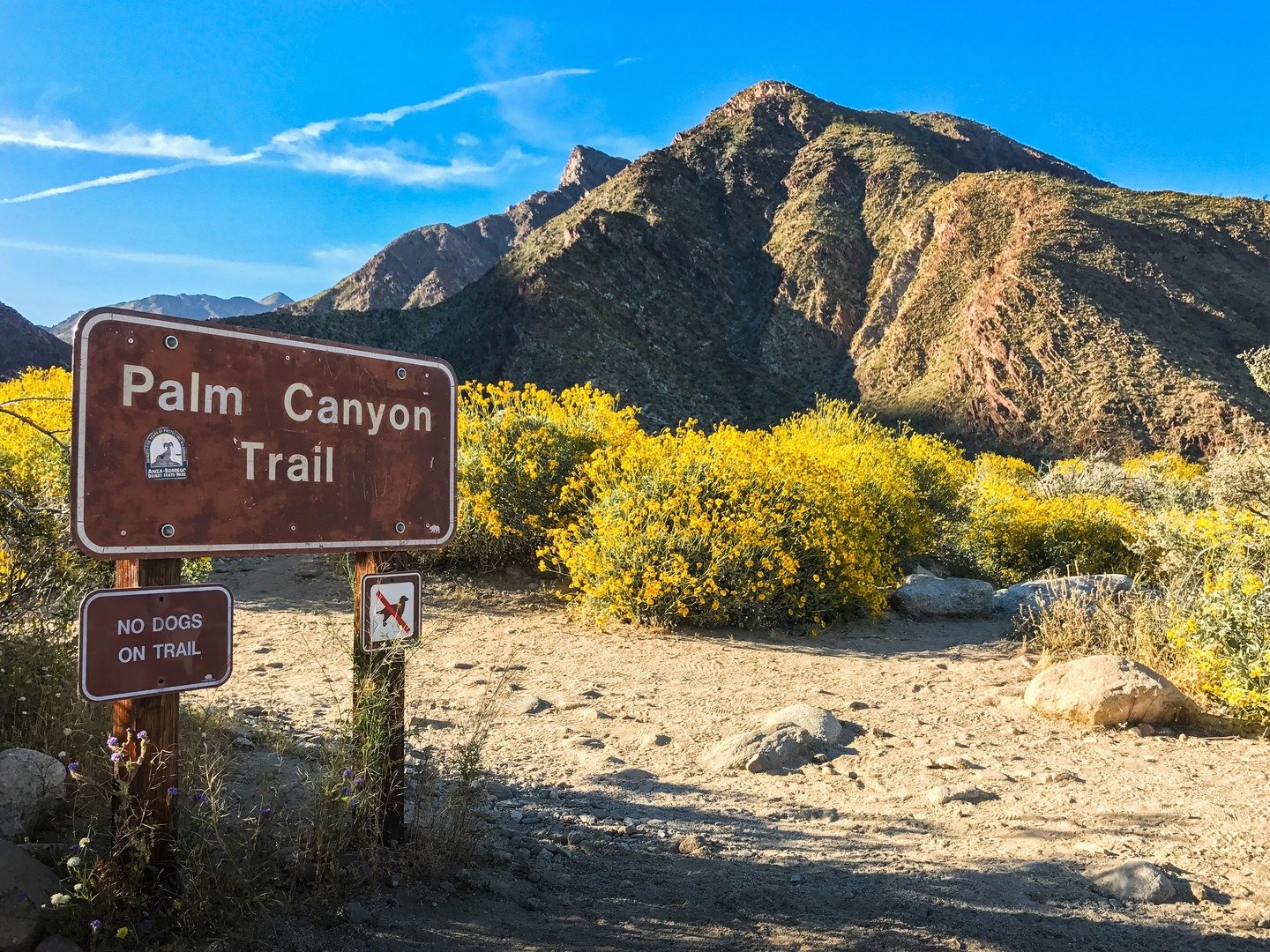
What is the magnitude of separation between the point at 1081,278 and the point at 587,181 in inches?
3471

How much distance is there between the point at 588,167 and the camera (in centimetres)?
12381

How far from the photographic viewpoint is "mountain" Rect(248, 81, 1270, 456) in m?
43.4

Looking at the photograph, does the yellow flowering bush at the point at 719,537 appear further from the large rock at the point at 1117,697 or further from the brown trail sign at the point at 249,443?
the brown trail sign at the point at 249,443

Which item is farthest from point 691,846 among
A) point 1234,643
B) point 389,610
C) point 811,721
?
point 1234,643

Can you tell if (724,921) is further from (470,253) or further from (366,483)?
(470,253)

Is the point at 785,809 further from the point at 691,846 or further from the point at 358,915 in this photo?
the point at 358,915

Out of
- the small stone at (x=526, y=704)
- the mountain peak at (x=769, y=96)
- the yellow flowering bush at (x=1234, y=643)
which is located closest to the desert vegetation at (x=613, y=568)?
the yellow flowering bush at (x=1234, y=643)

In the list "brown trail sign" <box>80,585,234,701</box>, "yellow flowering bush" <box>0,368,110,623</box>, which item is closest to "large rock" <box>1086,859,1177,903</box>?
"brown trail sign" <box>80,585,234,701</box>

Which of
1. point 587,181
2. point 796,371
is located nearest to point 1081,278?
point 796,371

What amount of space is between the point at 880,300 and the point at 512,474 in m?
55.6

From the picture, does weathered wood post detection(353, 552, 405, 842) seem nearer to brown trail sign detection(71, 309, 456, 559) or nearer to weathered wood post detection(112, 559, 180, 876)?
brown trail sign detection(71, 309, 456, 559)

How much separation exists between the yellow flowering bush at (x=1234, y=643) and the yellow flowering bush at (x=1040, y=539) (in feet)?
24.1

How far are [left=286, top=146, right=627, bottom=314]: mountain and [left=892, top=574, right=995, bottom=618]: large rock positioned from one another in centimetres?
10562

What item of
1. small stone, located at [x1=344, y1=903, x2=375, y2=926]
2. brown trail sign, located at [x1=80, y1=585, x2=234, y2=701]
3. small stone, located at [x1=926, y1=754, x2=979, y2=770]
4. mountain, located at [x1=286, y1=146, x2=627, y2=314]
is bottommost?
small stone, located at [x1=926, y1=754, x2=979, y2=770]
